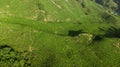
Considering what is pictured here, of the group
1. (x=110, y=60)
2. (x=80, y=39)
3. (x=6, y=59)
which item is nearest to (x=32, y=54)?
(x=6, y=59)

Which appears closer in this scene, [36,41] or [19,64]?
[19,64]

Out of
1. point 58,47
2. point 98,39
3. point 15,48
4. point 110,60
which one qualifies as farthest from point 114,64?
point 15,48

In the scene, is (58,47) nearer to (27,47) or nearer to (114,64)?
(27,47)

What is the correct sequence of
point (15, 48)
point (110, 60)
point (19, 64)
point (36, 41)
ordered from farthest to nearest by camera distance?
point (36, 41) < point (15, 48) < point (110, 60) < point (19, 64)

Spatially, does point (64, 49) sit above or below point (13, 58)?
below

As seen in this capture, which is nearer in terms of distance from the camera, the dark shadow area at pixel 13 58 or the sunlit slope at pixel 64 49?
the dark shadow area at pixel 13 58

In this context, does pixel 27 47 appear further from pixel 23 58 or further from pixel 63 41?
pixel 63 41

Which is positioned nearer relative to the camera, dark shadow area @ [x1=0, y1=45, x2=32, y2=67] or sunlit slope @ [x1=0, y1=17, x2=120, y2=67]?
dark shadow area @ [x1=0, y1=45, x2=32, y2=67]

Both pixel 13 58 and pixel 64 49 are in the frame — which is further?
pixel 64 49

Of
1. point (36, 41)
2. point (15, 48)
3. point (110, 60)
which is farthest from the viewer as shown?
point (36, 41)
